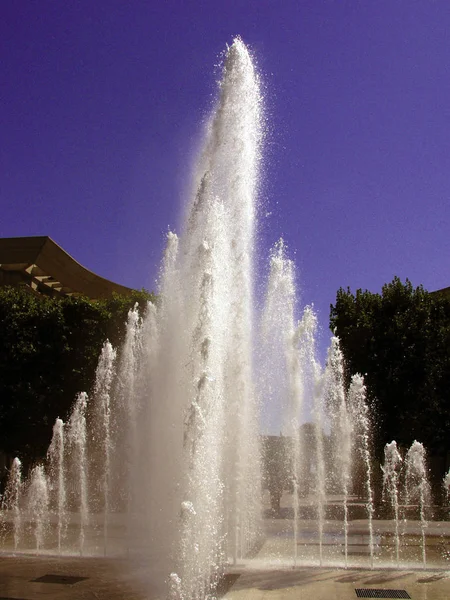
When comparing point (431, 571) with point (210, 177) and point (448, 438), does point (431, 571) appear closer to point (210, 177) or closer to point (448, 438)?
point (210, 177)

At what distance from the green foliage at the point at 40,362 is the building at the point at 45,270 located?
14350 millimetres

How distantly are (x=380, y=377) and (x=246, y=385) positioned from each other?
1084cm

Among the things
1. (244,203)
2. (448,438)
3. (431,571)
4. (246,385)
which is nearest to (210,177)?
(244,203)

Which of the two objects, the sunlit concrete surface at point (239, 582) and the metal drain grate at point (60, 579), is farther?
the metal drain grate at point (60, 579)

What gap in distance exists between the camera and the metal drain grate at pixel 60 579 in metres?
9.28

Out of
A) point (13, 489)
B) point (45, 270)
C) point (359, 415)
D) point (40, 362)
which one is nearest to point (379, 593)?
point (359, 415)

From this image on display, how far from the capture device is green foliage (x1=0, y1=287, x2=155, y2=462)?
22188 millimetres

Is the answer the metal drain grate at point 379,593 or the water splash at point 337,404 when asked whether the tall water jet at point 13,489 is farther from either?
the metal drain grate at point 379,593

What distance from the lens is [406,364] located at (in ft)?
72.0

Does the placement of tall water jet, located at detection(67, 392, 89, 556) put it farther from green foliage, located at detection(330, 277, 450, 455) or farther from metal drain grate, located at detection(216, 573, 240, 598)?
green foliage, located at detection(330, 277, 450, 455)

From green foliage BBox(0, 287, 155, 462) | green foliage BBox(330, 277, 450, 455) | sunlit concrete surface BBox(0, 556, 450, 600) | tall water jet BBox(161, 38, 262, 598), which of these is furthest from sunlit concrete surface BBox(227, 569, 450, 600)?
green foliage BBox(0, 287, 155, 462)

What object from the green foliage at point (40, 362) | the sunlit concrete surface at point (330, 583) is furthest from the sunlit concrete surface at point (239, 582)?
the green foliage at point (40, 362)

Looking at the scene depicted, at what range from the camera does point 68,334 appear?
23406 mm

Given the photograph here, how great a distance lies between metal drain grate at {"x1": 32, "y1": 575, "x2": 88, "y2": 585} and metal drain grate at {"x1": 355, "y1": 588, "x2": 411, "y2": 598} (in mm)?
3982
